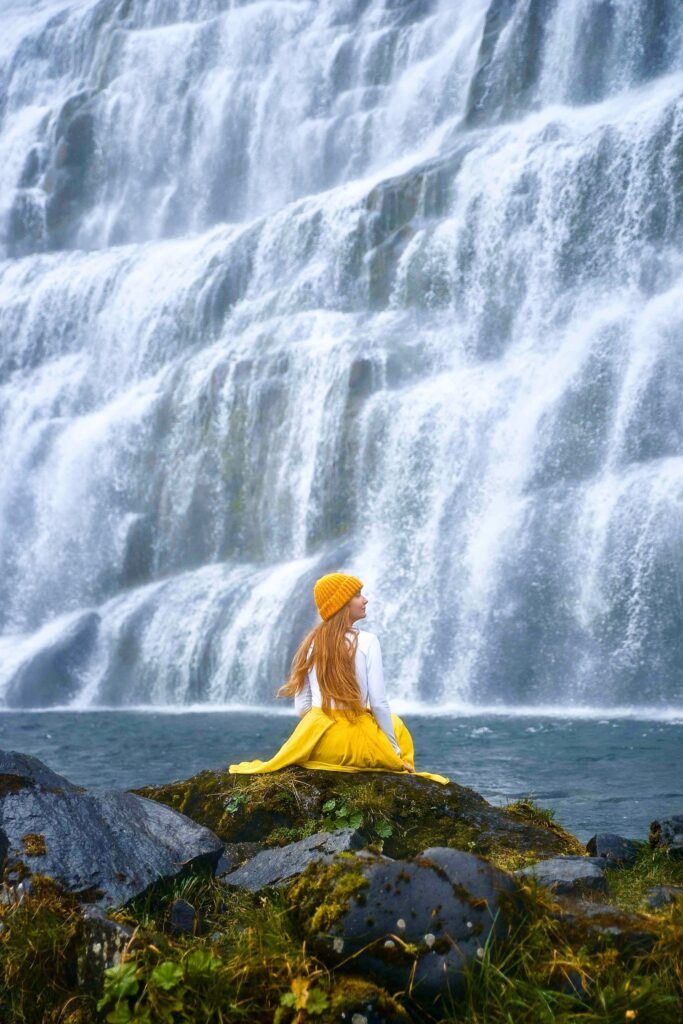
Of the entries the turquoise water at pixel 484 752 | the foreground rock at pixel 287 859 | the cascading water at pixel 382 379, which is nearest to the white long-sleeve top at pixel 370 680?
the foreground rock at pixel 287 859

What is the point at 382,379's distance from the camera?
32656mm

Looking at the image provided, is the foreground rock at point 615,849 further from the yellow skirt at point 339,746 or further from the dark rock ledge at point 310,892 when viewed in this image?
the yellow skirt at point 339,746

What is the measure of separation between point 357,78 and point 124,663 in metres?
A: 26.9

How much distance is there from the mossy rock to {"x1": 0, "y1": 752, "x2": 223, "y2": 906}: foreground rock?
0.75 meters

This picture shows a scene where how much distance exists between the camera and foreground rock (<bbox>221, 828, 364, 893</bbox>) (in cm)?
555

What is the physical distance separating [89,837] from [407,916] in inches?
74.9

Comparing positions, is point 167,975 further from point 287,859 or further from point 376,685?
point 376,685

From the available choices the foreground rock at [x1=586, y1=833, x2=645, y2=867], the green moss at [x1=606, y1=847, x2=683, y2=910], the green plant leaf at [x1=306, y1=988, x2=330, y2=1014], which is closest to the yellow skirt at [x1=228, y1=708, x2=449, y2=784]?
the foreground rock at [x1=586, y1=833, x2=645, y2=867]

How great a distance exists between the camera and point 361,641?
7125 millimetres

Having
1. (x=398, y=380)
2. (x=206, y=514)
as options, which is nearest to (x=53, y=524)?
(x=206, y=514)

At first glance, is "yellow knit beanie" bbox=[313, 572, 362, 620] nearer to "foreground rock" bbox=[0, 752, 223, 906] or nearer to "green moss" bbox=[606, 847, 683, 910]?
"foreground rock" bbox=[0, 752, 223, 906]

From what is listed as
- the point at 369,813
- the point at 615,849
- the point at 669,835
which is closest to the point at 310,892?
the point at 369,813

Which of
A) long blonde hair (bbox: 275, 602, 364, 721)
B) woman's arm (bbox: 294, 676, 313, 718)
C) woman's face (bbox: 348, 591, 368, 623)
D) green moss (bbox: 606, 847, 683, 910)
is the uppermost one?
woman's face (bbox: 348, 591, 368, 623)

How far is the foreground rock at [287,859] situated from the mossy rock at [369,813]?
2.16ft
